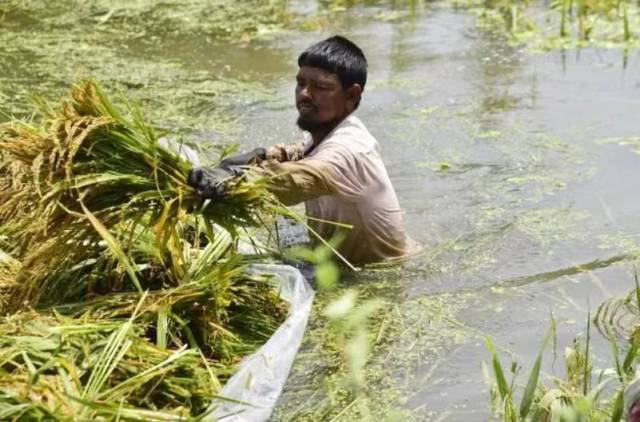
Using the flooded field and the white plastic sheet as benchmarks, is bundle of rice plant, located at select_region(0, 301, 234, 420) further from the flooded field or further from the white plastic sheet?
the flooded field

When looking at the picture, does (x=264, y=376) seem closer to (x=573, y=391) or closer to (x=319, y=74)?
(x=573, y=391)

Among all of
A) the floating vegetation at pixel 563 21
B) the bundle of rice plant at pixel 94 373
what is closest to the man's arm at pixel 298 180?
the bundle of rice plant at pixel 94 373

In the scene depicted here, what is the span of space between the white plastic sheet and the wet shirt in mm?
563

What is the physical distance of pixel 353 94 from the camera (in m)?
4.16

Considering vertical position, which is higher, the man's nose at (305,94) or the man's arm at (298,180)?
the man's nose at (305,94)

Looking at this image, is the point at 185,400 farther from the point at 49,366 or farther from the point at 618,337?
the point at 618,337

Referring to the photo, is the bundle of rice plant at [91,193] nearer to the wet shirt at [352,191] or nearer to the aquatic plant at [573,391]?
the wet shirt at [352,191]

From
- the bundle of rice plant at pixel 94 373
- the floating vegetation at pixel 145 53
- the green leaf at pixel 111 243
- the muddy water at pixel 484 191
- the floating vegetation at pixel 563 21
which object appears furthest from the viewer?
the floating vegetation at pixel 563 21

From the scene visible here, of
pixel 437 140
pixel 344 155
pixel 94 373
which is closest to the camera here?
pixel 94 373

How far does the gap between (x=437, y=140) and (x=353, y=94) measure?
1.61m

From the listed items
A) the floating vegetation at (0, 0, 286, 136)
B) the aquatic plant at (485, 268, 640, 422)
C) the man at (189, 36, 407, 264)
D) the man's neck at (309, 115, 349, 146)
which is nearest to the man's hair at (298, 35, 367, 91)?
the man at (189, 36, 407, 264)

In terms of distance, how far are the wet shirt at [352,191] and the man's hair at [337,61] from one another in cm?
15

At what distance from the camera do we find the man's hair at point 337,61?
411 cm

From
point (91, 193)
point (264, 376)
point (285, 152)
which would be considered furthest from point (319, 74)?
point (264, 376)
